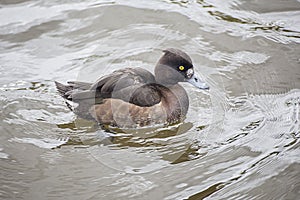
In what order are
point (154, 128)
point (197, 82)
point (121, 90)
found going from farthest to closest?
point (197, 82) < point (154, 128) < point (121, 90)

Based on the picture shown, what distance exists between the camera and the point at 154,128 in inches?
242

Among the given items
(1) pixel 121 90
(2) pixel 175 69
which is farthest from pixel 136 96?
(2) pixel 175 69

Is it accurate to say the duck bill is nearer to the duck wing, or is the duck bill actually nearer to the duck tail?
the duck wing

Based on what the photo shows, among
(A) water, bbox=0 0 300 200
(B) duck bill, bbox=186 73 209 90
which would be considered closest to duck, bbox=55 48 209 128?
(B) duck bill, bbox=186 73 209 90

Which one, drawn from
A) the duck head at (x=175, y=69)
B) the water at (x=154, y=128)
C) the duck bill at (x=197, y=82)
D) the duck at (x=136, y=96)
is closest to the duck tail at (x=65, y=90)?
the duck at (x=136, y=96)

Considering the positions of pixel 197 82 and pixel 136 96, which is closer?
pixel 136 96

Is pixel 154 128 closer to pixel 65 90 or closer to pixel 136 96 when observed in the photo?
pixel 136 96

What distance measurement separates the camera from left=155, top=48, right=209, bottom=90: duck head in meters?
6.07

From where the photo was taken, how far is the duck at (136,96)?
5949 mm

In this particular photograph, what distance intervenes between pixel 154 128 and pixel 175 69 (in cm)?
77

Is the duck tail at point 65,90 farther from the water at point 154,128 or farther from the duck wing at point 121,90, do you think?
the water at point 154,128

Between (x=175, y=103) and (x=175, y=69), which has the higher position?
(x=175, y=69)

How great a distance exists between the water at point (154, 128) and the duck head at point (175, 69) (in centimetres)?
46

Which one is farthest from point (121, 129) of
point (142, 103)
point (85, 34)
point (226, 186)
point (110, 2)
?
point (110, 2)
